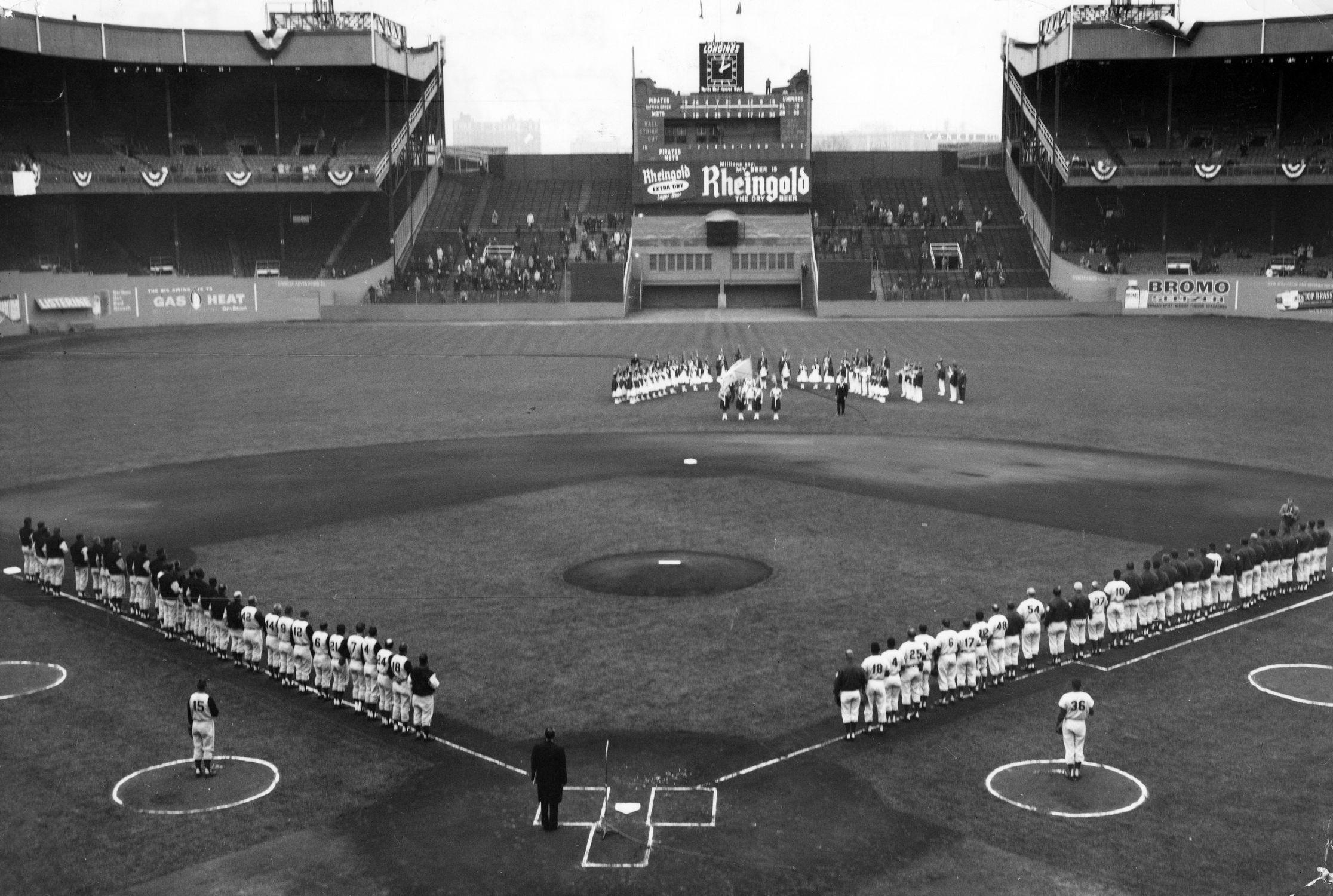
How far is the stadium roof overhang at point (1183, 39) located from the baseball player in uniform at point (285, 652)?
76962 mm

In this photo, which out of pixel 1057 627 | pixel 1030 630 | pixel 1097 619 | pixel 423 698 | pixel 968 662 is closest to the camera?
pixel 423 698

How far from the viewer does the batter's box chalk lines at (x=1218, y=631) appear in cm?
2316

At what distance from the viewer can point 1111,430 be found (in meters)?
46.3

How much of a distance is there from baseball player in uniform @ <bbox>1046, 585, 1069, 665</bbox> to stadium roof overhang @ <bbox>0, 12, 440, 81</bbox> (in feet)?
252

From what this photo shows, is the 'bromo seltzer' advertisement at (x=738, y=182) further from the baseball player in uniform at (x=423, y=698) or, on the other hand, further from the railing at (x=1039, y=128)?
the baseball player in uniform at (x=423, y=698)

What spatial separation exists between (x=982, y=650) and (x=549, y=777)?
838 centimetres

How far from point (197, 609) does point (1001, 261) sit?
7672 centimetres

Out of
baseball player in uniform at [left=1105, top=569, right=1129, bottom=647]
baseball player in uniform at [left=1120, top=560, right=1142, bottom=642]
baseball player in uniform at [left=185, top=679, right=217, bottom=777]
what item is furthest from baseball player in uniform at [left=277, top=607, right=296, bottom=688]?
baseball player in uniform at [left=1120, top=560, right=1142, bottom=642]

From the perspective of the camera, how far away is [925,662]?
20.9 metres

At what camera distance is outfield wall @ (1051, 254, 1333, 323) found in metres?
79.9

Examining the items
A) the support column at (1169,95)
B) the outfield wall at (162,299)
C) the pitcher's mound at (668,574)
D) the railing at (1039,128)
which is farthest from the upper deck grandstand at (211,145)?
the pitcher's mound at (668,574)

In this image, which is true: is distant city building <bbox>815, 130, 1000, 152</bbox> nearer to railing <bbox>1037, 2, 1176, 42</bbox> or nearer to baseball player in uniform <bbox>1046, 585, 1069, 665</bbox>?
railing <bbox>1037, 2, 1176, 42</bbox>

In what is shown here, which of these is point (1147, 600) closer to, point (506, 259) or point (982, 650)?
point (982, 650)

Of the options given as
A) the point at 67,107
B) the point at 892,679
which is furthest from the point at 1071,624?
the point at 67,107
